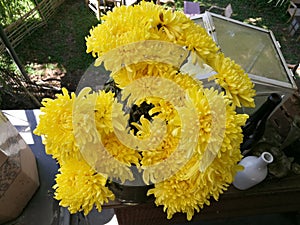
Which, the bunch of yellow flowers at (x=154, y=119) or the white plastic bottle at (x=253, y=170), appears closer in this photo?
the bunch of yellow flowers at (x=154, y=119)

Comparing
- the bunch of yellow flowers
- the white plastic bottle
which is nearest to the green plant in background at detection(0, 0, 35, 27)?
the bunch of yellow flowers

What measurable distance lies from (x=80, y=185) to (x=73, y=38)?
7.78ft

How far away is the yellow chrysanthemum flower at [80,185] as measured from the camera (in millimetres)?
477

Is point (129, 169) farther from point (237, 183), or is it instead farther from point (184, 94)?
point (237, 183)

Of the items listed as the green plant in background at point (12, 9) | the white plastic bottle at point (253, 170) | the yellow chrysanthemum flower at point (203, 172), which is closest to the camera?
the yellow chrysanthemum flower at point (203, 172)

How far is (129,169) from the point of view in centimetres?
49

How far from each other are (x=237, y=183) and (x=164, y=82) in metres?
0.54

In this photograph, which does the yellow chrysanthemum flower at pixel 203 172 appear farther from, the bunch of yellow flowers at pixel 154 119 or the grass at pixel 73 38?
the grass at pixel 73 38

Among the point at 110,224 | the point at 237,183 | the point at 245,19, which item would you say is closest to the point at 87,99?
the point at 237,183

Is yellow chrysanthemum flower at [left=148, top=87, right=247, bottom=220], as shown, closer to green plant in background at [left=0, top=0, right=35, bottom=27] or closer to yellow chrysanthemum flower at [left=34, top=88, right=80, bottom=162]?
yellow chrysanthemum flower at [left=34, top=88, right=80, bottom=162]

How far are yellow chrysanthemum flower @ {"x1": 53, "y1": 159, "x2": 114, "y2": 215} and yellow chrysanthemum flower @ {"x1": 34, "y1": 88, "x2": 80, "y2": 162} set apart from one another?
2.3 inches

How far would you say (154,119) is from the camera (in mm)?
485

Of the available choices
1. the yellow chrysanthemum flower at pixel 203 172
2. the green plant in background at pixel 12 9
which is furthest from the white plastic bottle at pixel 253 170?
the green plant in background at pixel 12 9

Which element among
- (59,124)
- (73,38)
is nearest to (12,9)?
(73,38)
